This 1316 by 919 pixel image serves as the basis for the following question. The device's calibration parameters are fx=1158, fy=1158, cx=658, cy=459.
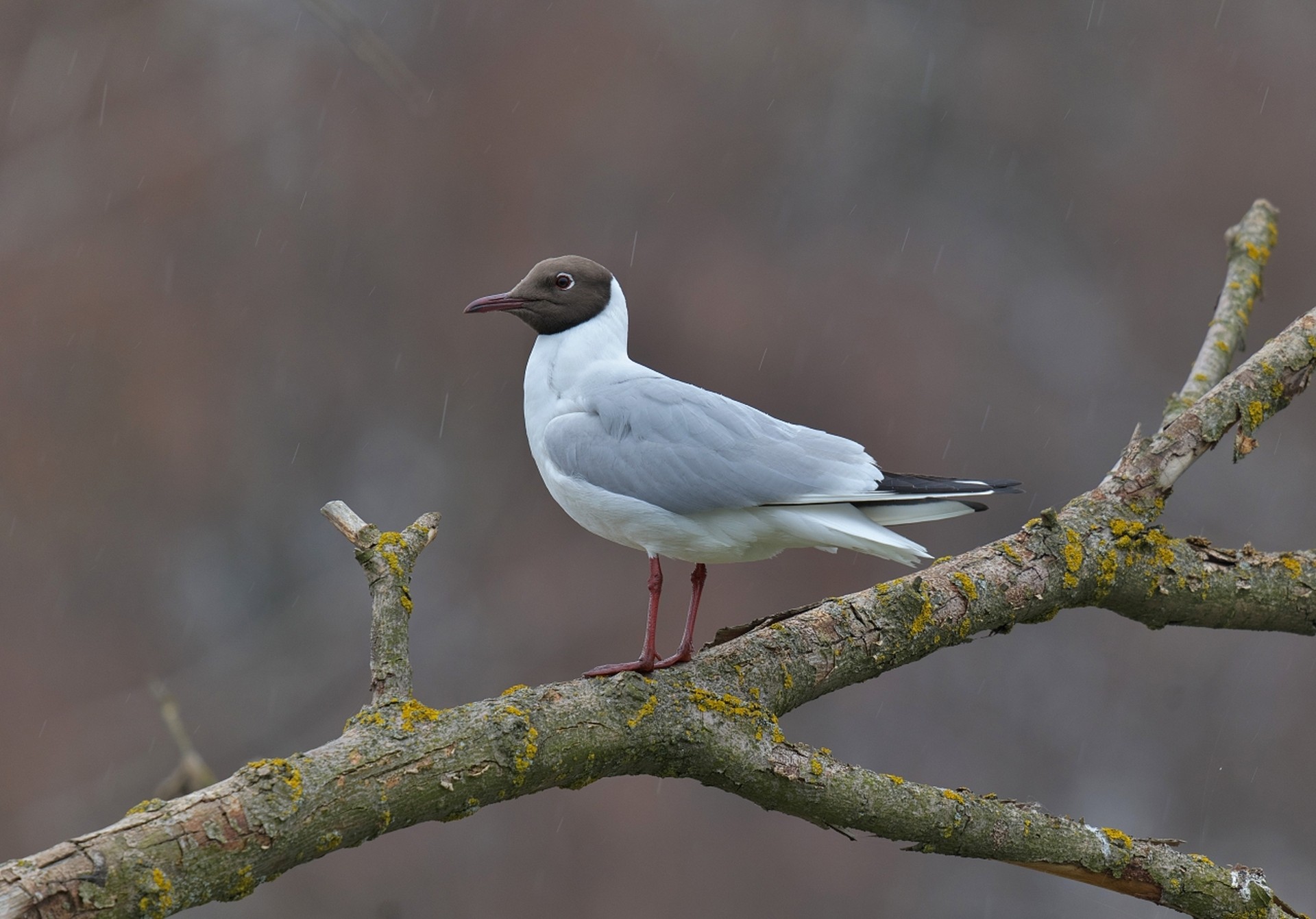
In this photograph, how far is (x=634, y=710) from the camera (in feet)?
6.39

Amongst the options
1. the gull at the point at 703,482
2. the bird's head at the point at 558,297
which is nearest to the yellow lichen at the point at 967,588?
the gull at the point at 703,482

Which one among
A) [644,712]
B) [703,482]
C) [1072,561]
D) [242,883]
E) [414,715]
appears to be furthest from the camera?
[1072,561]

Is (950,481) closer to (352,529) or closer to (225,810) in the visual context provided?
(352,529)

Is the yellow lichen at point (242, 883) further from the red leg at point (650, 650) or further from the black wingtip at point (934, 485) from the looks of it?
the black wingtip at point (934, 485)

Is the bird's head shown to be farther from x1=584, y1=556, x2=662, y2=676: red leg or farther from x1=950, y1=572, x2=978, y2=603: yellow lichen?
x1=950, y1=572, x2=978, y2=603: yellow lichen

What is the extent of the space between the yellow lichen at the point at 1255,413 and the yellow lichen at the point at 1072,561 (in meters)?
0.63

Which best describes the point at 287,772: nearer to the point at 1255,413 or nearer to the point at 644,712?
the point at 644,712

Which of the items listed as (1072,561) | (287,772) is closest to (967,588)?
(1072,561)

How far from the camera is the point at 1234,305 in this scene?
10.9ft

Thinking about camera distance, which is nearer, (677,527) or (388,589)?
(388,589)

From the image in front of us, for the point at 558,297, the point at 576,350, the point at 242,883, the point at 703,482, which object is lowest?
the point at 242,883

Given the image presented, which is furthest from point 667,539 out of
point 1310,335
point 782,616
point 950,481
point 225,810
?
point 1310,335

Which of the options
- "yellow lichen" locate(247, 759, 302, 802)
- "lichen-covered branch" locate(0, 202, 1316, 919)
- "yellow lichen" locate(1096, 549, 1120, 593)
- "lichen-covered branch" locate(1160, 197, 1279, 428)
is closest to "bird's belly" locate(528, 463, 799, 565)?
"lichen-covered branch" locate(0, 202, 1316, 919)

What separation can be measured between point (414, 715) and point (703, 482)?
744 millimetres
